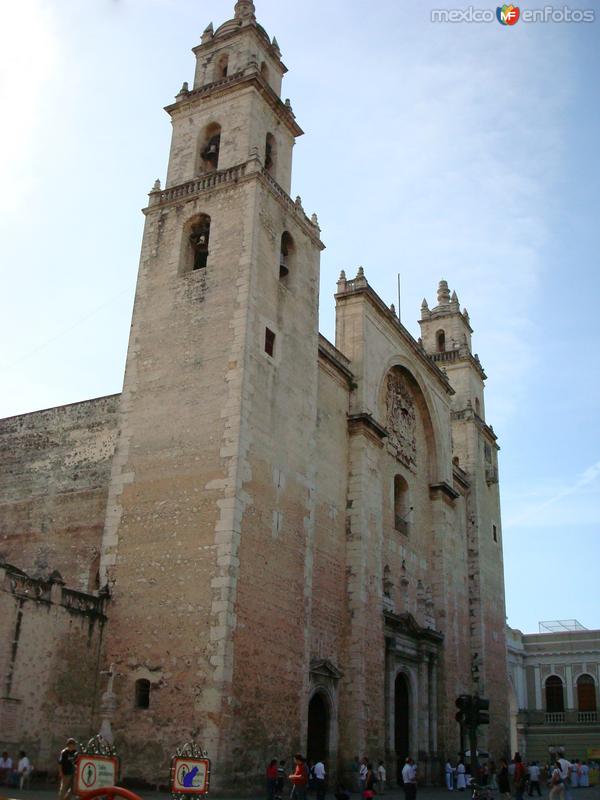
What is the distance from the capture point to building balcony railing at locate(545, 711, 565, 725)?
44188mm

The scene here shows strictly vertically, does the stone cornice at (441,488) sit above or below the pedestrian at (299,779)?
above

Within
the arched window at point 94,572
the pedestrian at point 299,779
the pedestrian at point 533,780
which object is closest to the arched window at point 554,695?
the pedestrian at point 533,780

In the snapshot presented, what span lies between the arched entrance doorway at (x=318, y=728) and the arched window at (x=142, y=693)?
15.7 feet

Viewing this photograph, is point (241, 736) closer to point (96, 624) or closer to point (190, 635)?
point (190, 635)

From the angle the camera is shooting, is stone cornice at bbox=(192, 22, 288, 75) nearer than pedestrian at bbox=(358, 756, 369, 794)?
No

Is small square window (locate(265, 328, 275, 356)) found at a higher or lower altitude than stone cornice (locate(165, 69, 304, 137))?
lower

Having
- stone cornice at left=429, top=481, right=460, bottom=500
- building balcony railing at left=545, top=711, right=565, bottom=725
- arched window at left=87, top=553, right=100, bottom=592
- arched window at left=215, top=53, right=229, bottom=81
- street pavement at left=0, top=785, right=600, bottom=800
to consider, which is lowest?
street pavement at left=0, top=785, right=600, bottom=800

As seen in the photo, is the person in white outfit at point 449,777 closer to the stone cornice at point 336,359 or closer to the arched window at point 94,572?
the stone cornice at point 336,359

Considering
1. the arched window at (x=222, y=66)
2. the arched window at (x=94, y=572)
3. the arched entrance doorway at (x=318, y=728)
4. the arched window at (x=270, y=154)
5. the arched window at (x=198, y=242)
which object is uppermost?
the arched window at (x=222, y=66)

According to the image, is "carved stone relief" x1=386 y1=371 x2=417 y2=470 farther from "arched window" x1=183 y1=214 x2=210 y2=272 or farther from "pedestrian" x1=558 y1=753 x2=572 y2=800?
"pedestrian" x1=558 y1=753 x2=572 y2=800

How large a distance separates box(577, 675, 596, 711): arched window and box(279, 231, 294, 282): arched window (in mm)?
32334

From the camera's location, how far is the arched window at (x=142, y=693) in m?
17.5

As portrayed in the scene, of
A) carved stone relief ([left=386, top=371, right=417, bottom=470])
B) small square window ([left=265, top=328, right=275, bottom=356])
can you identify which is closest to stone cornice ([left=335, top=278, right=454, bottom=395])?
carved stone relief ([left=386, top=371, right=417, bottom=470])

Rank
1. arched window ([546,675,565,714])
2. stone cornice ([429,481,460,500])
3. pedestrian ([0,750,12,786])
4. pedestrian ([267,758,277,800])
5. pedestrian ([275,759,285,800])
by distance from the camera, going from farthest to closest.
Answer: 1. arched window ([546,675,565,714])
2. stone cornice ([429,481,460,500])
3. pedestrian ([275,759,285,800])
4. pedestrian ([267,758,277,800])
5. pedestrian ([0,750,12,786])
